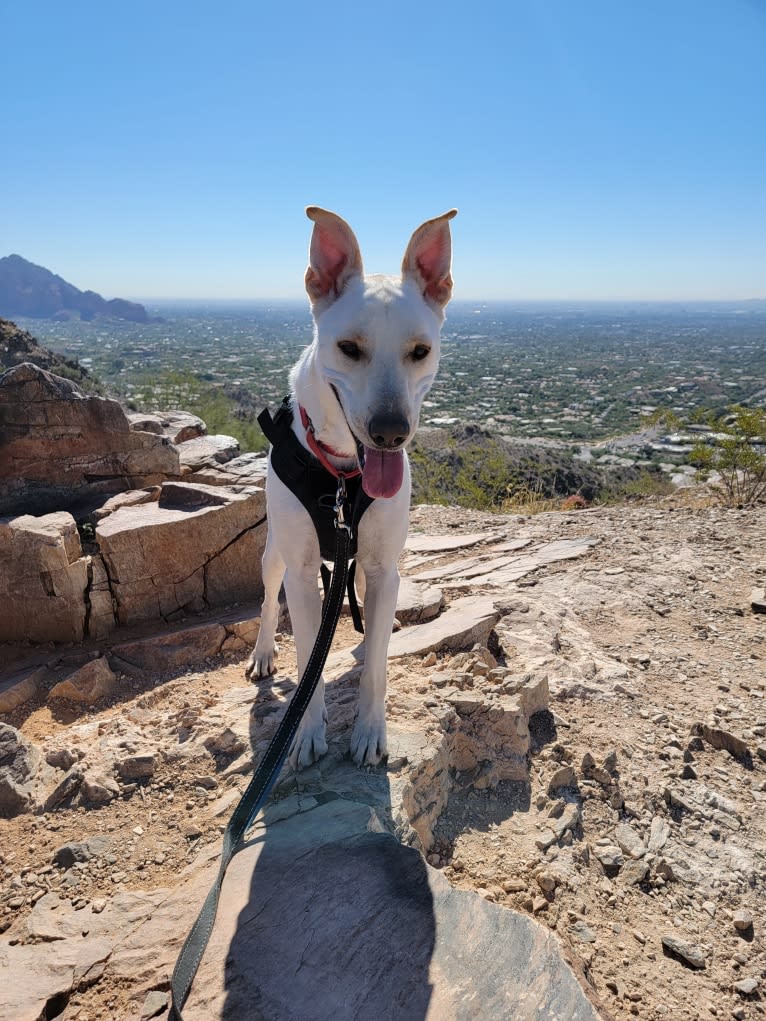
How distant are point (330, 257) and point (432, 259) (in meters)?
0.42

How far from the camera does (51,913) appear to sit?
2266 mm

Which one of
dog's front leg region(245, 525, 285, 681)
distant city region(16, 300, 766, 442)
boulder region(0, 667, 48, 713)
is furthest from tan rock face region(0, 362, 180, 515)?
distant city region(16, 300, 766, 442)

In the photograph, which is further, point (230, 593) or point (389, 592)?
point (230, 593)

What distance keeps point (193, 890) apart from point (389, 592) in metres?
1.36

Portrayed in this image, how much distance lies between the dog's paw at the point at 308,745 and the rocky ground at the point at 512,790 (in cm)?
8

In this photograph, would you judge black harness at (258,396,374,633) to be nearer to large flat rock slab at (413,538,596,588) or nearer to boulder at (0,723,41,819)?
boulder at (0,723,41,819)

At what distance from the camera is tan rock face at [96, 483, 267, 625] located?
4977 millimetres

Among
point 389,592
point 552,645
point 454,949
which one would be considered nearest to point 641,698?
point 552,645

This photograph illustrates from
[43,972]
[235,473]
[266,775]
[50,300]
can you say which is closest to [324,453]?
[266,775]

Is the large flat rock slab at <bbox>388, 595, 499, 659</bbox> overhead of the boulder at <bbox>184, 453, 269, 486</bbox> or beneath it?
beneath

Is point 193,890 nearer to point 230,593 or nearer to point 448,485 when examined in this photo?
point 230,593

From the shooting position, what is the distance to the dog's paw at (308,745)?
8.99 ft

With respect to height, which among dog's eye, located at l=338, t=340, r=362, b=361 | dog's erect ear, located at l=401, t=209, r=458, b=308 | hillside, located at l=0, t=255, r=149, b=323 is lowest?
dog's eye, located at l=338, t=340, r=362, b=361

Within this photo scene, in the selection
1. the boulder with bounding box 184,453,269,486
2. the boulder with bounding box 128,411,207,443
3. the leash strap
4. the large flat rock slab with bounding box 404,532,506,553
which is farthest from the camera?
the boulder with bounding box 128,411,207,443
